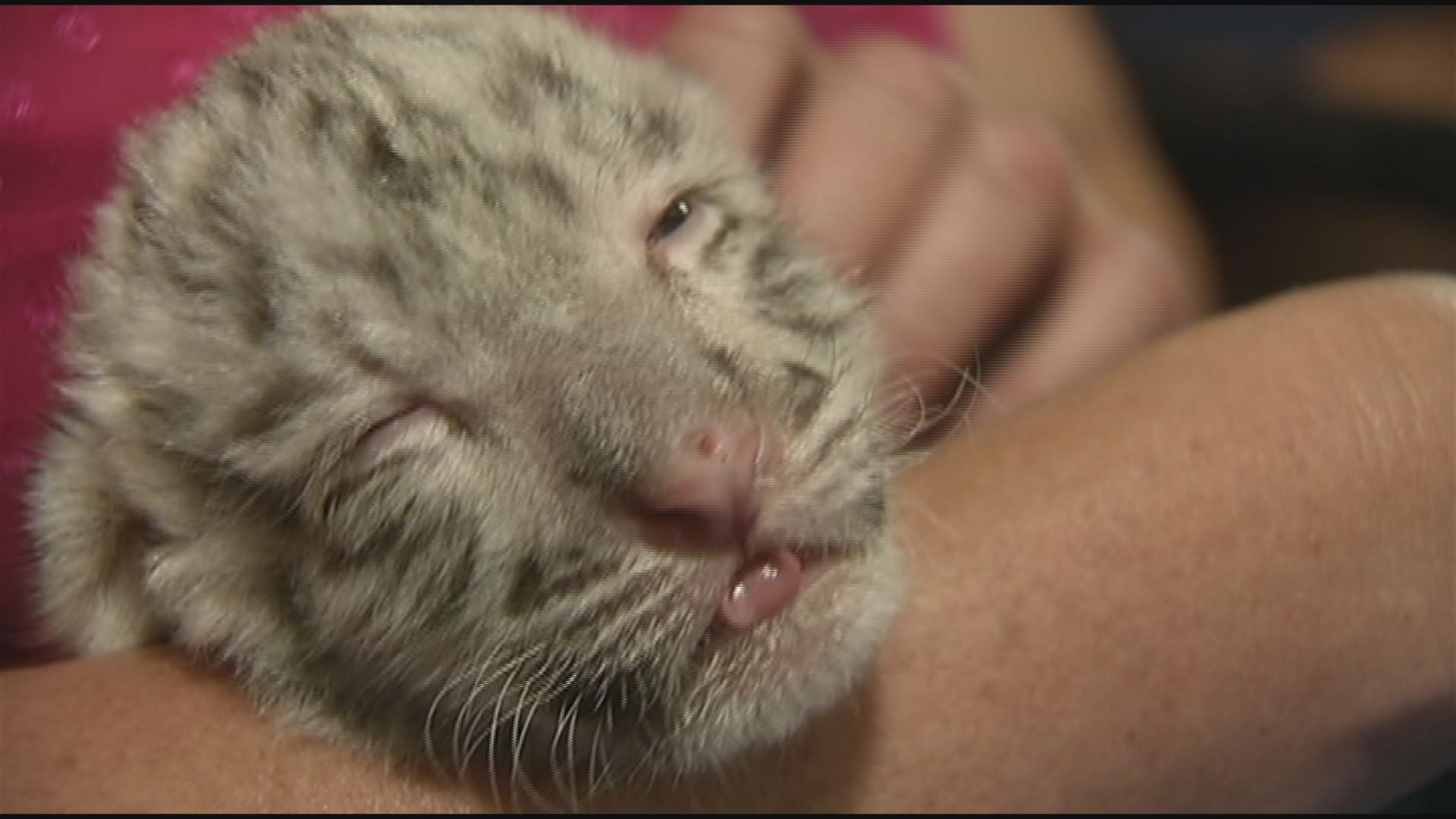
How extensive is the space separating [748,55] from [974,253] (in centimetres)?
23

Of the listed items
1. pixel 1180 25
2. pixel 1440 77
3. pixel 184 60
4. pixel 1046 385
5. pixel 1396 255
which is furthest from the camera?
pixel 1180 25

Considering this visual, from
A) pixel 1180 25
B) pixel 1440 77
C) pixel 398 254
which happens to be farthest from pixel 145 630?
pixel 1180 25

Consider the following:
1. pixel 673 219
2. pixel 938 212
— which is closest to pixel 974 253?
pixel 938 212

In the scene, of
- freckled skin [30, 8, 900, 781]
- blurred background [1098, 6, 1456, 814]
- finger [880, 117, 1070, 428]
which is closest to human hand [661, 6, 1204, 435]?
finger [880, 117, 1070, 428]

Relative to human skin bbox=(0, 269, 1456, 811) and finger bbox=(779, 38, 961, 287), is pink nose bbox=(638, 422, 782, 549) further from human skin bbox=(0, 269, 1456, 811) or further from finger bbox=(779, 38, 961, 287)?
finger bbox=(779, 38, 961, 287)

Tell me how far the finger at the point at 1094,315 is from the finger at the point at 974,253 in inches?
1.1

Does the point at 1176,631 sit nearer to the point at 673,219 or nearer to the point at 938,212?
the point at 673,219

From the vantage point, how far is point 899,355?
0.93 metres

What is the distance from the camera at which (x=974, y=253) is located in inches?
42.5

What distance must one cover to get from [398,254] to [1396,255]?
0.68 meters

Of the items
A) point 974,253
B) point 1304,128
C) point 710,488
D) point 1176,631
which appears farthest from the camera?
point 1304,128

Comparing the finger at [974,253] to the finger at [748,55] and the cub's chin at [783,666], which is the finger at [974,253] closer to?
the finger at [748,55]

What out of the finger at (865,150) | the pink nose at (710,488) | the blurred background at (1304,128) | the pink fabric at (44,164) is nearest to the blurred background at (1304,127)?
the blurred background at (1304,128)

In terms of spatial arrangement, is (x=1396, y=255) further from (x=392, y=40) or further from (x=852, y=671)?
(x=392, y=40)
